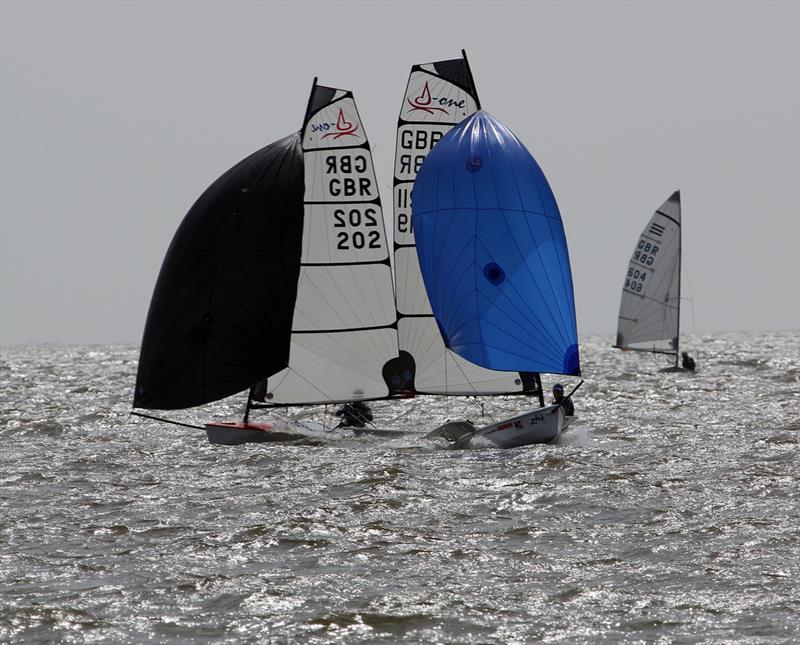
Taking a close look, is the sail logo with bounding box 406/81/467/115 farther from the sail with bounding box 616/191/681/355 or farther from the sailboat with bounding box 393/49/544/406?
the sail with bounding box 616/191/681/355

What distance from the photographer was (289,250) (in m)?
19.2

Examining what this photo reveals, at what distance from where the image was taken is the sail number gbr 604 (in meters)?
19.8

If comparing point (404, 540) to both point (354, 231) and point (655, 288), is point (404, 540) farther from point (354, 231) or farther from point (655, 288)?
point (655, 288)

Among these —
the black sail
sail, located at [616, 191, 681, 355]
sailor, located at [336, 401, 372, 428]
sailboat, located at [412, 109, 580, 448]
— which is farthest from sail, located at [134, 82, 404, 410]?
sail, located at [616, 191, 681, 355]

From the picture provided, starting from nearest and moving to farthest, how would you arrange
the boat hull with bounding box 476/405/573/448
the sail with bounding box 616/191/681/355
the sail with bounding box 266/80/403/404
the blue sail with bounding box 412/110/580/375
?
the blue sail with bounding box 412/110/580/375 → the boat hull with bounding box 476/405/573/448 → the sail with bounding box 266/80/403/404 → the sail with bounding box 616/191/681/355

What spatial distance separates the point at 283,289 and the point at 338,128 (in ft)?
9.46

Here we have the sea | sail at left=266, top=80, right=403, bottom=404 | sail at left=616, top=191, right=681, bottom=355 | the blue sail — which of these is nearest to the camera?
the sea

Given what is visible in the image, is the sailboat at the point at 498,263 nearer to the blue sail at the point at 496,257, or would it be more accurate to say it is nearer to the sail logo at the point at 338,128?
the blue sail at the point at 496,257

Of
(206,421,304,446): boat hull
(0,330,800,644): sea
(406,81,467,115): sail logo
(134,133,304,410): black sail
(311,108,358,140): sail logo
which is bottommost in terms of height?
(0,330,800,644): sea

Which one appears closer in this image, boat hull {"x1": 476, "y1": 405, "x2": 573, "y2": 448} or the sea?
the sea

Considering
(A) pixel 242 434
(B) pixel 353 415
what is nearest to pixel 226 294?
(A) pixel 242 434

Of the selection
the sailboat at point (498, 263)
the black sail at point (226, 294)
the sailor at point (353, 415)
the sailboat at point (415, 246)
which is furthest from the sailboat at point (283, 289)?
the sailboat at point (498, 263)

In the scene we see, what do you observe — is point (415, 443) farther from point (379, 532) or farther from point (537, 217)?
point (379, 532)

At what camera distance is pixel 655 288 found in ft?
148
